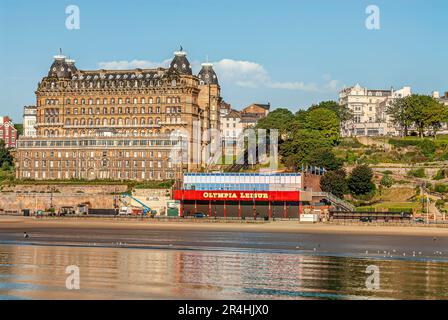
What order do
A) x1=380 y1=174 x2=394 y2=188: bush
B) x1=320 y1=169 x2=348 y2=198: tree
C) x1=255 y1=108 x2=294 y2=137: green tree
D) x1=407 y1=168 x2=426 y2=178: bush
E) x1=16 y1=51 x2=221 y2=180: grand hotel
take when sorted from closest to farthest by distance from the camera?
→ x1=320 y1=169 x2=348 y2=198: tree, x1=380 y1=174 x2=394 y2=188: bush, x1=407 y1=168 x2=426 y2=178: bush, x1=16 y1=51 x2=221 y2=180: grand hotel, x1=255 y1=108 x2=294 y2=137: green tree

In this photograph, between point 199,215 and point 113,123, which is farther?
point 113,123

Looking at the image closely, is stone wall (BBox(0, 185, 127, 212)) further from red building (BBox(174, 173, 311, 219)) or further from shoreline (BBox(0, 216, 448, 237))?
shoreline (BBox(0, 216, 448, 237))

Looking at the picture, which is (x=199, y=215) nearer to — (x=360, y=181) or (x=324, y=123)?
(x=360, y=181)

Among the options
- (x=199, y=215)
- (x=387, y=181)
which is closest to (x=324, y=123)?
(x=387, y=181)

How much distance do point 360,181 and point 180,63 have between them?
57.0 m

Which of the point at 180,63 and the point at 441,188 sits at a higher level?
the point at 180,63

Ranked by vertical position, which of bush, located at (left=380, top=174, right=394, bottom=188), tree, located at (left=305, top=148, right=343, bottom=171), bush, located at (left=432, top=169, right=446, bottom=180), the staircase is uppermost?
tree, located at (left=305, top=148, right=343, bottom=171)

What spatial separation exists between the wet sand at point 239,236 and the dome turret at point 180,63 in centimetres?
6244

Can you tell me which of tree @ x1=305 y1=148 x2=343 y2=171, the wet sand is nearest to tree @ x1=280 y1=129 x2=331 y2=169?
tree @ x1=305 y1=148 x2=343 y2=171

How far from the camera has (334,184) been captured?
156 meters

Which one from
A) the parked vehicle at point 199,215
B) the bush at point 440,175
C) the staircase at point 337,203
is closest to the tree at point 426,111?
the bush at point 440,175

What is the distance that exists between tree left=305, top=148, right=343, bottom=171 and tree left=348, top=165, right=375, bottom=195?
896 centimetres

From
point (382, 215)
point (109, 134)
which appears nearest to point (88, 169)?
point (109, 134)

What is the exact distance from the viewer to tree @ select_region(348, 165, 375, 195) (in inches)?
6186
